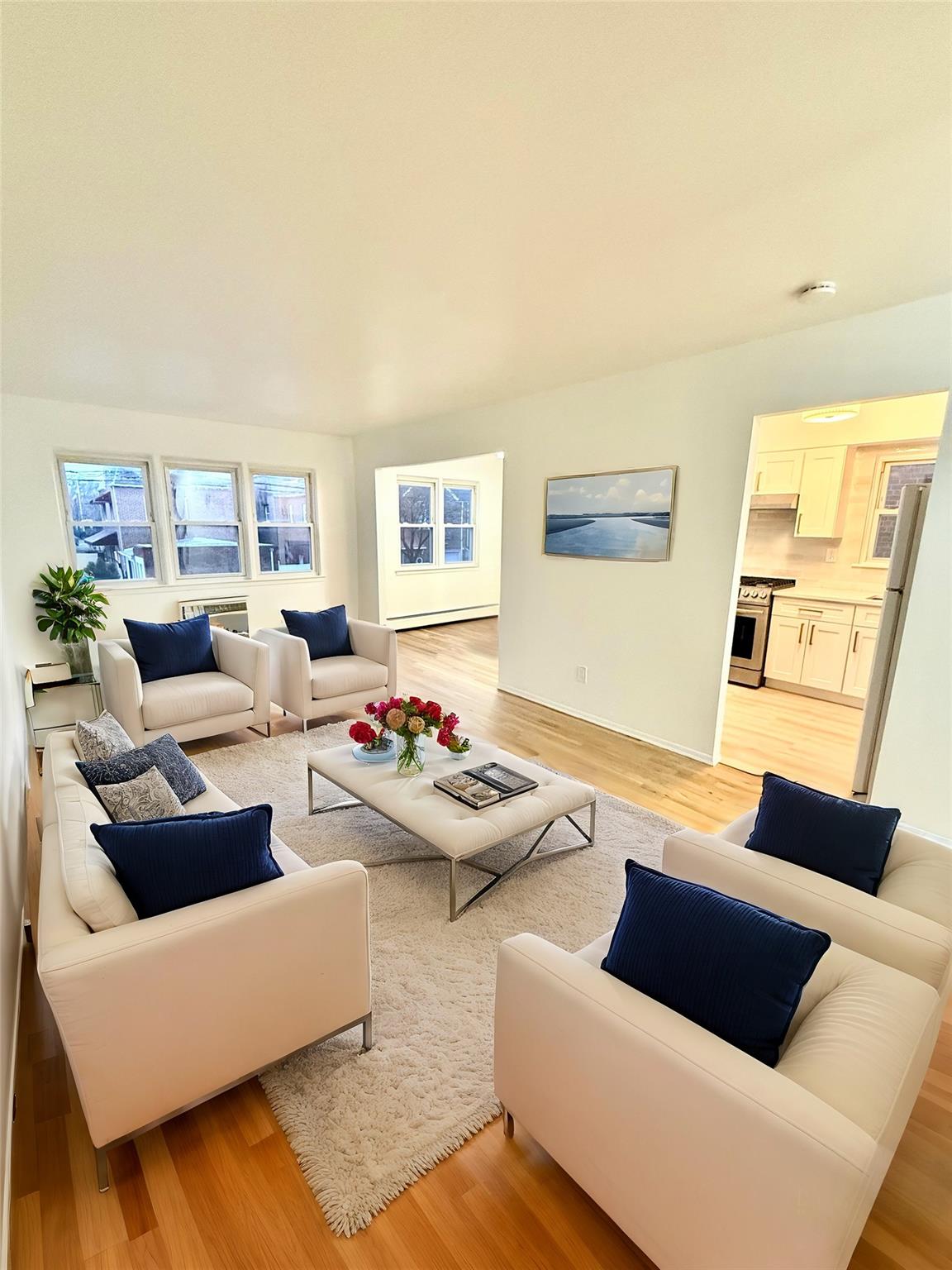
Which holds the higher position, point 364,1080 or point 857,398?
point 857,398

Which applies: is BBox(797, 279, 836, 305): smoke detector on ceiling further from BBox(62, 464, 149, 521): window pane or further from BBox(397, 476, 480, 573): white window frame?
BBox(397, 476, 480, 573): white window frame

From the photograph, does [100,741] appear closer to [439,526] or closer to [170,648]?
[170,648]

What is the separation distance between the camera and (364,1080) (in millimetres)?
1585

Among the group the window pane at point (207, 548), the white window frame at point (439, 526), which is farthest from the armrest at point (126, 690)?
the white window frame at point (439, 526)

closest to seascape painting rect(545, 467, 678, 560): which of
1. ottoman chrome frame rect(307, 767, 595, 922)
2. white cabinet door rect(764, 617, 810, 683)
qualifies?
ottoman chrome frame rect(307, 767, 595, 922)

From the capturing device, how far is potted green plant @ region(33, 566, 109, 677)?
4562mm

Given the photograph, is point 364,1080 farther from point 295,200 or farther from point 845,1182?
point 295,200

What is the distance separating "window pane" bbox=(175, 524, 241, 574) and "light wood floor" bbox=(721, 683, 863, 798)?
5.08 m

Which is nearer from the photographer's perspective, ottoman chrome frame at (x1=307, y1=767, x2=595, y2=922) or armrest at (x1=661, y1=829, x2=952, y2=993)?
armrest at (x1=661, y1=829, x2=952, y2=993)

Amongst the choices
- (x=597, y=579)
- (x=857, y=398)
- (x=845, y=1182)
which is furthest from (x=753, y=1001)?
(x=597, y=579)

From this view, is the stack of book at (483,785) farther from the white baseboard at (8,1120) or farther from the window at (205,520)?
the window at (205,520)

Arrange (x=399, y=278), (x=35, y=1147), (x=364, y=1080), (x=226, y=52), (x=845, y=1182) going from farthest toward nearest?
1. (x=399, y=278)
2. (x=364, y=1080)
3. (x=35, y=1147)
4. (x=226, y=52)
5. (x=845, y=1182)

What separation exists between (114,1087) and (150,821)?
57 cm

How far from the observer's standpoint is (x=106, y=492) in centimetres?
509
